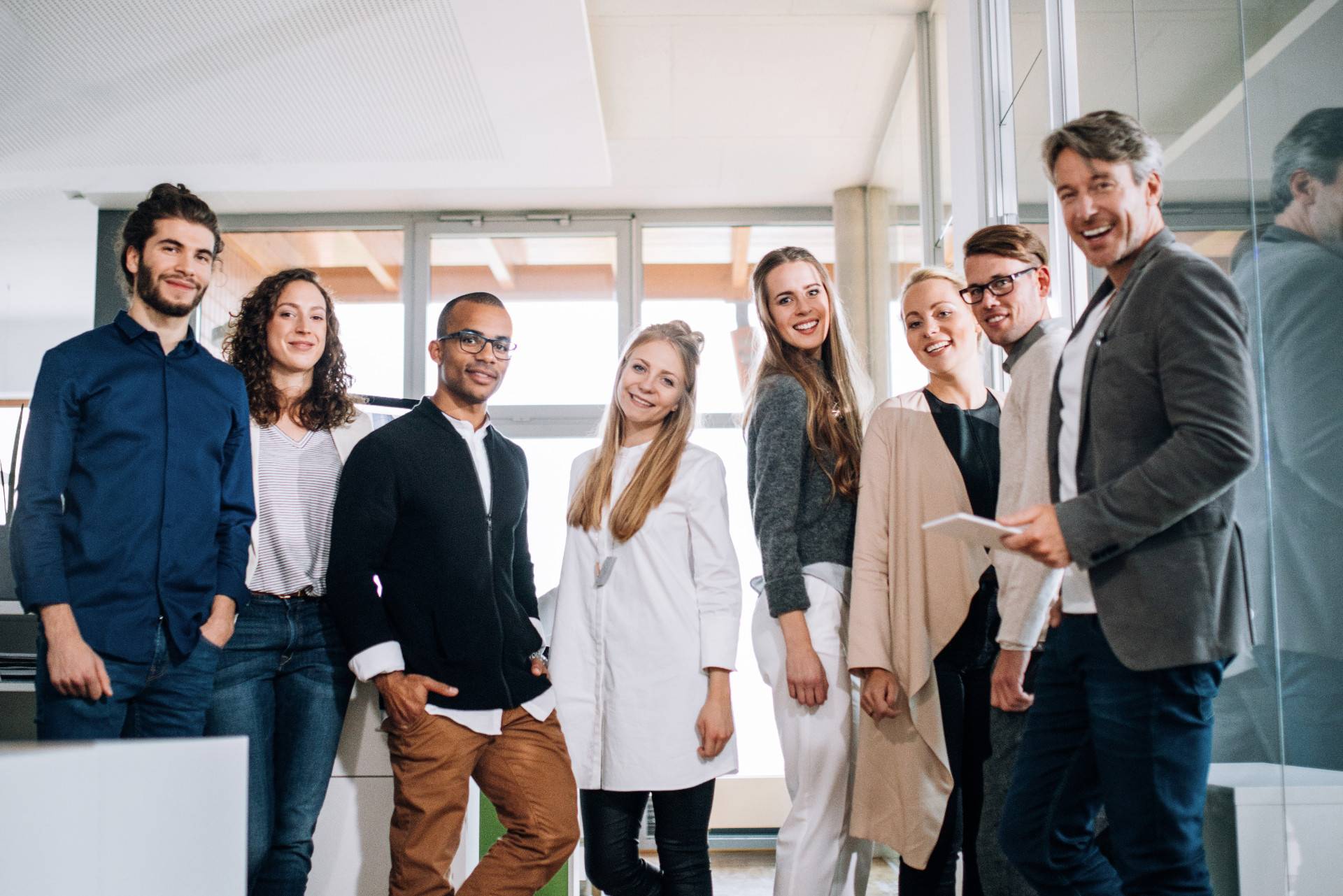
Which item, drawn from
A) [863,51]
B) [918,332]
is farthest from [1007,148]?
[863,51]

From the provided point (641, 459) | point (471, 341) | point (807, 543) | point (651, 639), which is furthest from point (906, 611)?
point (471, 341)

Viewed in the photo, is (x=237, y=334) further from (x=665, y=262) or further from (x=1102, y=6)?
(x=665, y=262)

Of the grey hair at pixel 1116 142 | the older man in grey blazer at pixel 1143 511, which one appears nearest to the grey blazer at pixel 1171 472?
the older man in grey blazer at pixel 1143 511

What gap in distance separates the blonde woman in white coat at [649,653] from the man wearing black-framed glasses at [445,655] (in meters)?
0.09

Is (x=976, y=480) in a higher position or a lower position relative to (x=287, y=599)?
higher

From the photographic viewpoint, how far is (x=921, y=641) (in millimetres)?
1702

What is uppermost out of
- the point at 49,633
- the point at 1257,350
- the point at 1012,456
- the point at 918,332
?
the point at 918,332

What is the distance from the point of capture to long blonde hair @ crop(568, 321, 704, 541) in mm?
1885

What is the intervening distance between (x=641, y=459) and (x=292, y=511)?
2.26 feet

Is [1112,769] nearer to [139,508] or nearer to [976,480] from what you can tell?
[976,480]

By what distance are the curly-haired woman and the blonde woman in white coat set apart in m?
0.48

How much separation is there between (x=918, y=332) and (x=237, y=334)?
1.38 m

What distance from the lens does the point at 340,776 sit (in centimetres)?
215

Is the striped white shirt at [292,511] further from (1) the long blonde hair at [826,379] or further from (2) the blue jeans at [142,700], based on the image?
(1) the long blonde hair at [826,379]
